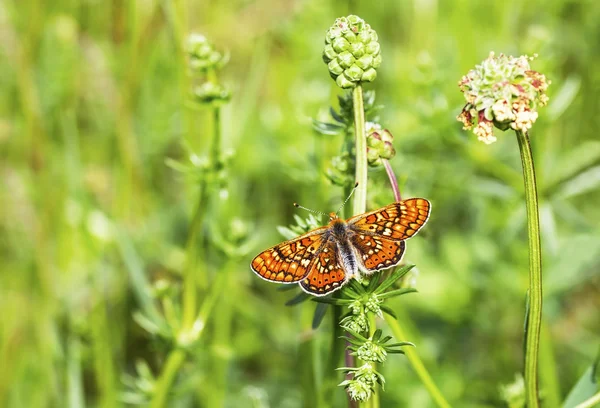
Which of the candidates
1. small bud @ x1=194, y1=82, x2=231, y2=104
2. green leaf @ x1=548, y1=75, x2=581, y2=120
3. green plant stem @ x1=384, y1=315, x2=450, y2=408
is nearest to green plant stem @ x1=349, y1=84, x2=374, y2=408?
green plant stem @ x1=384, y1=315, x2=450, y2=408

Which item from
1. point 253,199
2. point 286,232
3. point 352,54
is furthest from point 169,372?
point 253,199

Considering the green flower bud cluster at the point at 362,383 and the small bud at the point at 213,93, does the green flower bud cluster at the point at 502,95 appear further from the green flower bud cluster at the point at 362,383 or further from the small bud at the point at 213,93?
the small bud at the point at 213,93

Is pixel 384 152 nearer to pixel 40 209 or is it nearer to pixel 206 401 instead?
pixel 206 401

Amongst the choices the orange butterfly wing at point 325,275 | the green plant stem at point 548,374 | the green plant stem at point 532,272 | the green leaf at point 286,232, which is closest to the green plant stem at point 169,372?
the green leaf at point 286,232

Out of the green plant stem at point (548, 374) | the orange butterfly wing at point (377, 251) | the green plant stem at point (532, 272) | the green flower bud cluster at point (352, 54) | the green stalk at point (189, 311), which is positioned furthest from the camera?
the green plant stem at point (548, 374)

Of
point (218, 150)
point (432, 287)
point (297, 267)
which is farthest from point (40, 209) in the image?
point (297, 267)

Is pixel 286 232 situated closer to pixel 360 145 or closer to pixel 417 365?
pixel 360 145

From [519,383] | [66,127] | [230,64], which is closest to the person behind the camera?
[519,383]
